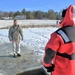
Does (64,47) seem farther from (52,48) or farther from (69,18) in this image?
(69,18)

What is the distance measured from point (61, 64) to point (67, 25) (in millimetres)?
524

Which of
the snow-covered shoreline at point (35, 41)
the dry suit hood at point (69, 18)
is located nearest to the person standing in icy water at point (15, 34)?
the snow-covered shoreline at point (35, 41)

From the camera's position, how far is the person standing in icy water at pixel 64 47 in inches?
105

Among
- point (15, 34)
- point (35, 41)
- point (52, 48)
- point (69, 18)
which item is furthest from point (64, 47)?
point (35, 41)

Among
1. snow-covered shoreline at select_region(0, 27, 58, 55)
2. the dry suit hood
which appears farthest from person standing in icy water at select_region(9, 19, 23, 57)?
the dry suit hood

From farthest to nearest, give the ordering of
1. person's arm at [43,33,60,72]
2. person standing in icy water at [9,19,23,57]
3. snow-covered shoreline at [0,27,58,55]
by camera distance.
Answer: snow-covered shoreline at [0,27,58,55] → person standing in icy water at [9,19,23,57] → person's arm at [43,33,60,72]

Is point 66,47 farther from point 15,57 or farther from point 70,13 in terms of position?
point 15,57

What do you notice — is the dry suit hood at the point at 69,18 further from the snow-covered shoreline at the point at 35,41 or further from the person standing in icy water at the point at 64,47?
the snow-covered shoreline at the point at 35,41

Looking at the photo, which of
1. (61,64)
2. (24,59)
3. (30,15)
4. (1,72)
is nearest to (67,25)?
(61,64)

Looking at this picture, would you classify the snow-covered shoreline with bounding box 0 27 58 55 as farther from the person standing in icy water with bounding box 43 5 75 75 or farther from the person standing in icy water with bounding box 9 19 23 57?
the person standing in icy water with bounding box 43 5 75 75

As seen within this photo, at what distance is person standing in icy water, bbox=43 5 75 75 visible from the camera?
2658 mm

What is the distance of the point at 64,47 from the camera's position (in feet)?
8.80

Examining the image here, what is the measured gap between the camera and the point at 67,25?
9.03 ft

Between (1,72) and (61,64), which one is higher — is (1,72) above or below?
below
